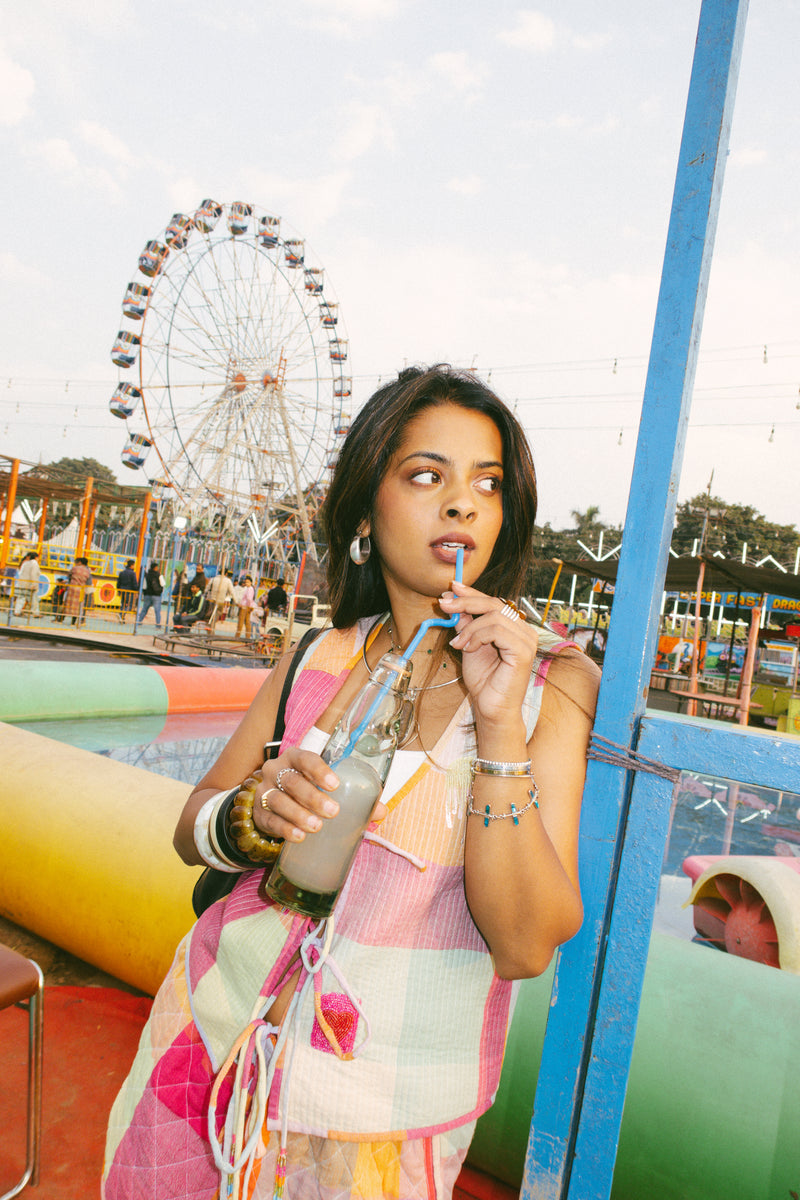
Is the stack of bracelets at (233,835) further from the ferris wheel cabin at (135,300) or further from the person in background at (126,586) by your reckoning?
the ferris wheel cabin at (135,300)

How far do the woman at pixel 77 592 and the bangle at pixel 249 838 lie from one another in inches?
474

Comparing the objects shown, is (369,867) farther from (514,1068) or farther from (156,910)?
(156,910)

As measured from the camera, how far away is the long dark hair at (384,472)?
1.16 metres

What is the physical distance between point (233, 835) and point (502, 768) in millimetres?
402

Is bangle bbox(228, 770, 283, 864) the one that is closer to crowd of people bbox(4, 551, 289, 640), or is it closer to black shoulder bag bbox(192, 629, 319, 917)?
black shoulder bag bbox(192, 629, 319, 917)

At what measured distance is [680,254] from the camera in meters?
0.89

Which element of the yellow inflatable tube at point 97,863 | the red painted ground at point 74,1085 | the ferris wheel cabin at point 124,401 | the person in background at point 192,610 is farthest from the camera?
the ferris wheel cabin at point 124,401

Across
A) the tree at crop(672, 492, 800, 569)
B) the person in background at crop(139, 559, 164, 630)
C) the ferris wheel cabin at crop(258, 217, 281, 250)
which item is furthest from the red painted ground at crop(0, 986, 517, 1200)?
the tree at crop(672, 492, 800, 569)

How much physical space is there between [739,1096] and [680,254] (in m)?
1.53

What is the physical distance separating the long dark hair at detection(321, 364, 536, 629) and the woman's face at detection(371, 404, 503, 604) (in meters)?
0.02

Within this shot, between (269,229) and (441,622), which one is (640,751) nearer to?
(441,622)

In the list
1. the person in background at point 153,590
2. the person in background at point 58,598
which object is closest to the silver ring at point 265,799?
the person in background at point 153,590

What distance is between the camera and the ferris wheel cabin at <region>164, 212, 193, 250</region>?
53.6 ft

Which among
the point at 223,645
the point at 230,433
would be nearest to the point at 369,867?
the point at 223,645
